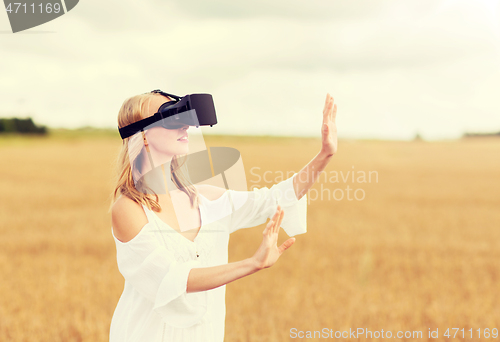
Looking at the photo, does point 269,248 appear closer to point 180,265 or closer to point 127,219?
point 180,265

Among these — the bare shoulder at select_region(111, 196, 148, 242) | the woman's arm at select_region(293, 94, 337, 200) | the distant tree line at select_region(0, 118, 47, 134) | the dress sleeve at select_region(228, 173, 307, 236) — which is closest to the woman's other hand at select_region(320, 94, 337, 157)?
the woman's arm at select_region(293, 94, 337, 200)

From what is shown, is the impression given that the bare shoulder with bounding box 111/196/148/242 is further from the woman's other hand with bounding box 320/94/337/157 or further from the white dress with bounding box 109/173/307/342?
the woman's other hand with bounding box 320/94/337/157

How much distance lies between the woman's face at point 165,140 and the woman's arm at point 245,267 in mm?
563

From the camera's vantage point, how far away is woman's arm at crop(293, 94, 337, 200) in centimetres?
192

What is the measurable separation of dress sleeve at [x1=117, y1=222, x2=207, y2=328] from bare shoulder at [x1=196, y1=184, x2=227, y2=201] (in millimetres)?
487

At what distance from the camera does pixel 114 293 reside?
5496 mm

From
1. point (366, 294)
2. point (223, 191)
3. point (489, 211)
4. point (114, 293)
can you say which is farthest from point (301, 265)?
point (489, 211)

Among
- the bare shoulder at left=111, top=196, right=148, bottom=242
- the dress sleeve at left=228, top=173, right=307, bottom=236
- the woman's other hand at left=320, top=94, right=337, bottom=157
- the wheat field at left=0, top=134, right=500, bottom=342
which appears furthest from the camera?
the wheat field at left=0, top=134, right=500, bottom=342

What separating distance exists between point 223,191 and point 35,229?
964cm

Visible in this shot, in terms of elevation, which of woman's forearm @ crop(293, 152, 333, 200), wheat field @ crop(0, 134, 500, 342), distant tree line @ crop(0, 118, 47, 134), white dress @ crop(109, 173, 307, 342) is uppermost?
woman's forearm @ crop(293, 152, 333, 200)

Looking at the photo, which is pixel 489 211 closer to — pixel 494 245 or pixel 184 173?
pixel 494 245

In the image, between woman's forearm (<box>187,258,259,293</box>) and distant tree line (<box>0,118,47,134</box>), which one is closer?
woman's forearm (<box>187,258,259,293</box>)

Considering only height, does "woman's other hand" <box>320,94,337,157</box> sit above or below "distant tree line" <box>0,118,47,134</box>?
above

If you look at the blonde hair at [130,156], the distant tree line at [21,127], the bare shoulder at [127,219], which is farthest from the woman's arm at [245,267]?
the distant tree line at [21,127]
